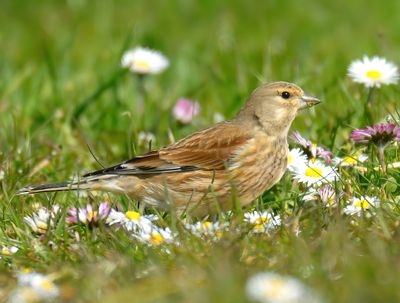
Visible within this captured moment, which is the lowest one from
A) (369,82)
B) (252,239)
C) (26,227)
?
(26,227)

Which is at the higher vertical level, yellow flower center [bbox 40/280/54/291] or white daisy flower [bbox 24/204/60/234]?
yellow flower center [bbox 40/280/54/291]

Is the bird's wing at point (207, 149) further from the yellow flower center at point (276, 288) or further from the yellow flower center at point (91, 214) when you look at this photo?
the yellow flower center at point (276, 288)

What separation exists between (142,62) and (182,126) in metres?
0.65

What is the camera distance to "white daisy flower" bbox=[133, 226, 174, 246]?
Result: 406cm

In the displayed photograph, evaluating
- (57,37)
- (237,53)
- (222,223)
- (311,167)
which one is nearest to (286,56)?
(237,53)

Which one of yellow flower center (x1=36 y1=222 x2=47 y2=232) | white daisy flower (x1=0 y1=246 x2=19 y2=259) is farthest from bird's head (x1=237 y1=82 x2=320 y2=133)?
white daisy flower (x1=0 y1=246 x2=19 y2=259)

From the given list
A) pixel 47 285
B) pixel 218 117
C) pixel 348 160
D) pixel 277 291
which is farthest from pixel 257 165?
pixel 277 291

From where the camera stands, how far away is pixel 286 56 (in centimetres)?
827

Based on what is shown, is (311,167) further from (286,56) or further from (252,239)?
(286,56)

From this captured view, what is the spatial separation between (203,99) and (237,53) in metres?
0.42

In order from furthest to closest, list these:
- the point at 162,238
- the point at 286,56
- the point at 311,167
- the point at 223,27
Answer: the point at 223,27
the point at 286,56
the point at 311,167
the point at 162,238

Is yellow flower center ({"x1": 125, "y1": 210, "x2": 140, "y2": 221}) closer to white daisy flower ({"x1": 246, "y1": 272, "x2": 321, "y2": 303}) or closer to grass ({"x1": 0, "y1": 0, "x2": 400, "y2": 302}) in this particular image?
grass ({"x1": 0, "y1": 0, "x2": 400, "y2": 302})

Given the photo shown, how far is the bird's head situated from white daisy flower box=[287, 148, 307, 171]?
154mm

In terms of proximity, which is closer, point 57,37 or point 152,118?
point 152,118
